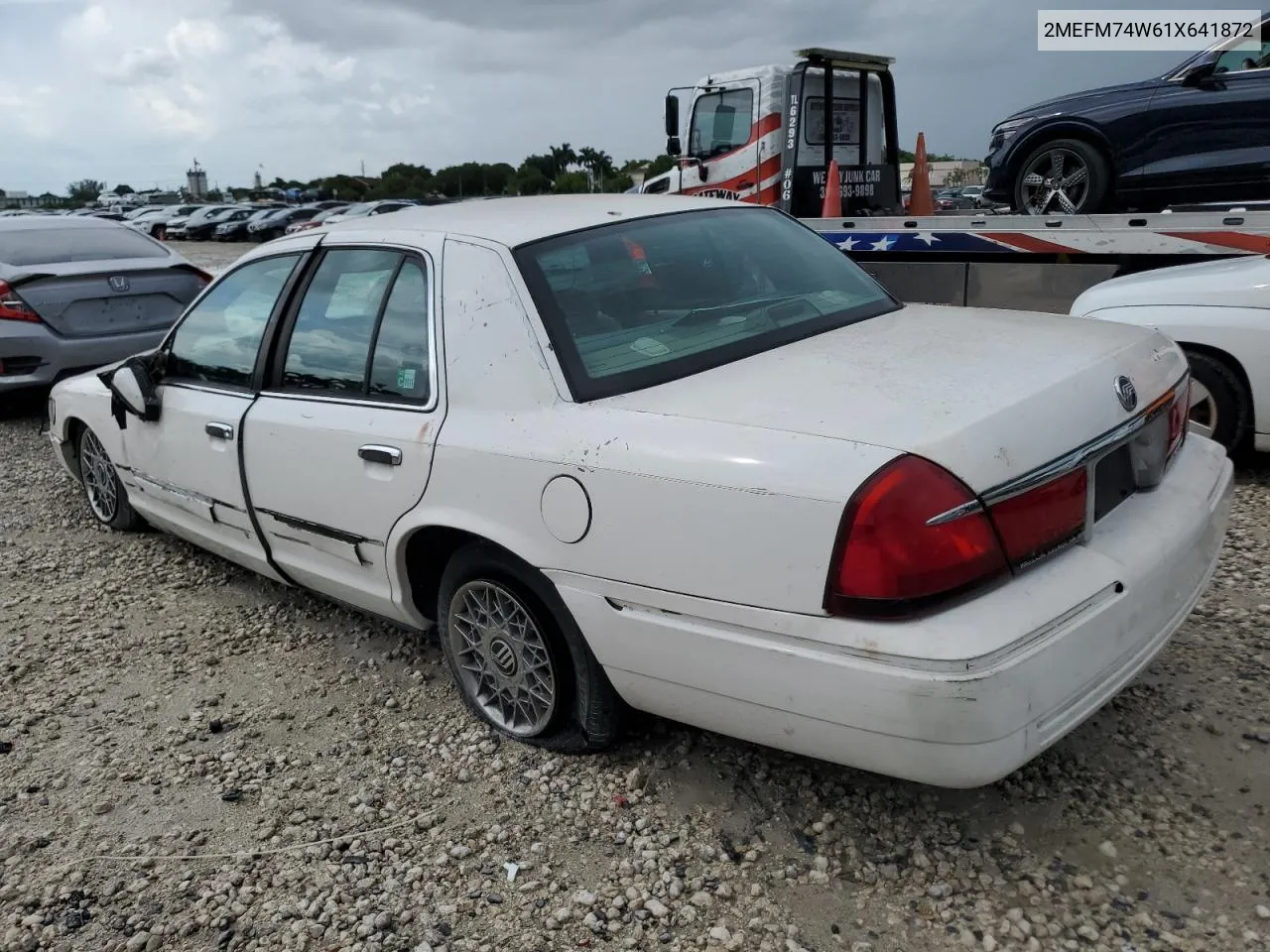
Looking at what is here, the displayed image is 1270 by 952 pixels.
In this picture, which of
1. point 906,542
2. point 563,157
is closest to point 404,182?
point 563,157

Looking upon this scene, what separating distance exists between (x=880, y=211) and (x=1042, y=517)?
9525 millimetres

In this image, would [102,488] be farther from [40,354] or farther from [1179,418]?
[1179,418]

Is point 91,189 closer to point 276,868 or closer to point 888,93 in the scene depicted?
point 888,93

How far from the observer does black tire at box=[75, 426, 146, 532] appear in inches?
201

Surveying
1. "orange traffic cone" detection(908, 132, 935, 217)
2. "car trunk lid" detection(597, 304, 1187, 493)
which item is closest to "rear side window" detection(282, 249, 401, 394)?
"car trunk lid" detection(597, 304, 1187, 493)

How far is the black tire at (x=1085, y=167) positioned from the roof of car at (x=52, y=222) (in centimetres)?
741

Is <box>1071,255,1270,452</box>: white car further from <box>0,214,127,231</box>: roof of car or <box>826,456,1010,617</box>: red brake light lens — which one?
<box>0,214,127,231</box>: roof of car

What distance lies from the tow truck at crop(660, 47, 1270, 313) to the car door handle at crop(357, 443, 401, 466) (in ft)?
17.7

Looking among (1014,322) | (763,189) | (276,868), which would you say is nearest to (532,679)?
(276,868)

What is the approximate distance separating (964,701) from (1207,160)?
288 inches

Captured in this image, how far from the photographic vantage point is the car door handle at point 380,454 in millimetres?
3022

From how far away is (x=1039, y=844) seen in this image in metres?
2.53

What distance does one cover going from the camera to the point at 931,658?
2.06 m

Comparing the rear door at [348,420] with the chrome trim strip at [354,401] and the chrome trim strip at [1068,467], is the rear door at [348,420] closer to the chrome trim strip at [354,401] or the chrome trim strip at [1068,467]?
the chrome trim strip at [354,401]
